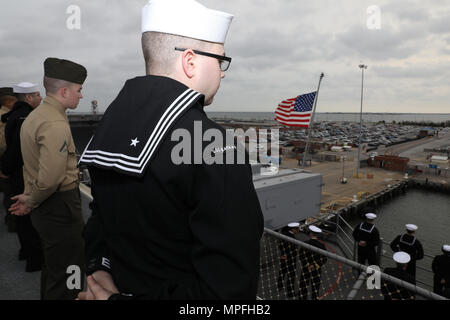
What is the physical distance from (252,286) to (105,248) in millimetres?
914

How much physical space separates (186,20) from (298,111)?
18.5 meters

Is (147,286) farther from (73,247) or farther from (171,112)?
(73,247)

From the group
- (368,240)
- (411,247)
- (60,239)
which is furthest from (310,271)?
(60,239)

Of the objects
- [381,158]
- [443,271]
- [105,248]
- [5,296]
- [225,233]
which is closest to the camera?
[225,233]

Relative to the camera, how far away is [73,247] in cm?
338

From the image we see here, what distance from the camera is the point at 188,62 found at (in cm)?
127

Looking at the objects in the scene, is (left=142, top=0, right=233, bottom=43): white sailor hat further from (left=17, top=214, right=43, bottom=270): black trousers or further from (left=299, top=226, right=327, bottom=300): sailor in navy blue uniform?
(left=299, top=226, right=327, bottom=300): sailor in navy blue uniform

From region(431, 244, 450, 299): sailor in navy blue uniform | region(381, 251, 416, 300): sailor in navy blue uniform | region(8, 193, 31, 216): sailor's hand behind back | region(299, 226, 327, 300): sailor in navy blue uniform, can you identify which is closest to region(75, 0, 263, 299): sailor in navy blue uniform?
region(8, 193, 31, 216): sailor's hand behind back

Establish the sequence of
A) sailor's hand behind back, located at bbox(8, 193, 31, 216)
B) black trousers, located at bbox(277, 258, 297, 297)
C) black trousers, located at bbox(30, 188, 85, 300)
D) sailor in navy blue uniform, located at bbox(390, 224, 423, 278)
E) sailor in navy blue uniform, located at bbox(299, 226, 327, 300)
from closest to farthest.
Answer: sailor's hand behind back, located at bbox(8, 193, 31, 216), black trousers, located at bbox(30, 188, 85, 300), sailor in navy blue uniform, located at bbox(299, 226, 327, 300), black trousers, located at bbox(277, 258, 297, 297), sailor in navy blue uniform, located at bbox(390, 224, 423, 278)

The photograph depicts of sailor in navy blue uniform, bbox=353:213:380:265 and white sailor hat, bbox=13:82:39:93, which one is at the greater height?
white sailor hat, bbox=13:82:39:93

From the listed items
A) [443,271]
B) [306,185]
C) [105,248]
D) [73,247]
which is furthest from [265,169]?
[105,248]

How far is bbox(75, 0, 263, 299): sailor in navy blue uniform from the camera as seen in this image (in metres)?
0.99

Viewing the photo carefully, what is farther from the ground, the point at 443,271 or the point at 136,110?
the point at 136,110

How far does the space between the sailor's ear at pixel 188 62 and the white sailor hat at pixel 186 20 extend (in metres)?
0.09
